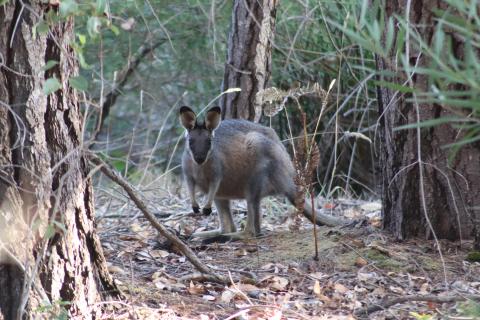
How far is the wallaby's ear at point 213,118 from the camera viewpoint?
6.82 metres

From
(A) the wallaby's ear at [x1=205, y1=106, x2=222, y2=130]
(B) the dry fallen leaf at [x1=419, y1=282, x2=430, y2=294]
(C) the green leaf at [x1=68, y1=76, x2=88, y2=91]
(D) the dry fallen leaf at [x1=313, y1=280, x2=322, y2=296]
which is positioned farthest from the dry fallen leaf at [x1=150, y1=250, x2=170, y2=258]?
(C) the green leaf at [x1=68, y1=76, x2=88, y2=91]

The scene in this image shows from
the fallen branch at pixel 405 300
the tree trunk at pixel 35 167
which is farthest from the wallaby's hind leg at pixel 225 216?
the tree trunk at pixel 35 167

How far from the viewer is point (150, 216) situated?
14.5 feet

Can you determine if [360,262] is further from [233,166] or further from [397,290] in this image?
[233,166]

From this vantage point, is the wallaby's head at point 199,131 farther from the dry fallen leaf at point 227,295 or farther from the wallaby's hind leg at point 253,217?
the dry fallen leaf at point 227,295

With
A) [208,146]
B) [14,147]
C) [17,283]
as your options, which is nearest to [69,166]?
[14,147]

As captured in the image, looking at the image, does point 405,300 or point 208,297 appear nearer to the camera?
point 405,300

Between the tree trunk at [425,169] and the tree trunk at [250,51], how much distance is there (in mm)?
2138

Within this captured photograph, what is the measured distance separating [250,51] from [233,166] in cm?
117

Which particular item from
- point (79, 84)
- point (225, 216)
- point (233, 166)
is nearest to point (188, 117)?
point (233, 166)

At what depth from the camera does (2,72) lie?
12.0ft

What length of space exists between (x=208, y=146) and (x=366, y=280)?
225 cm

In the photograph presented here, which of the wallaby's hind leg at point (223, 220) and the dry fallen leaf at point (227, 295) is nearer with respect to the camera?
the dry fallen leaf at point (227, 295)

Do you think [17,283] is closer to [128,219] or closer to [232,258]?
[232,258]
